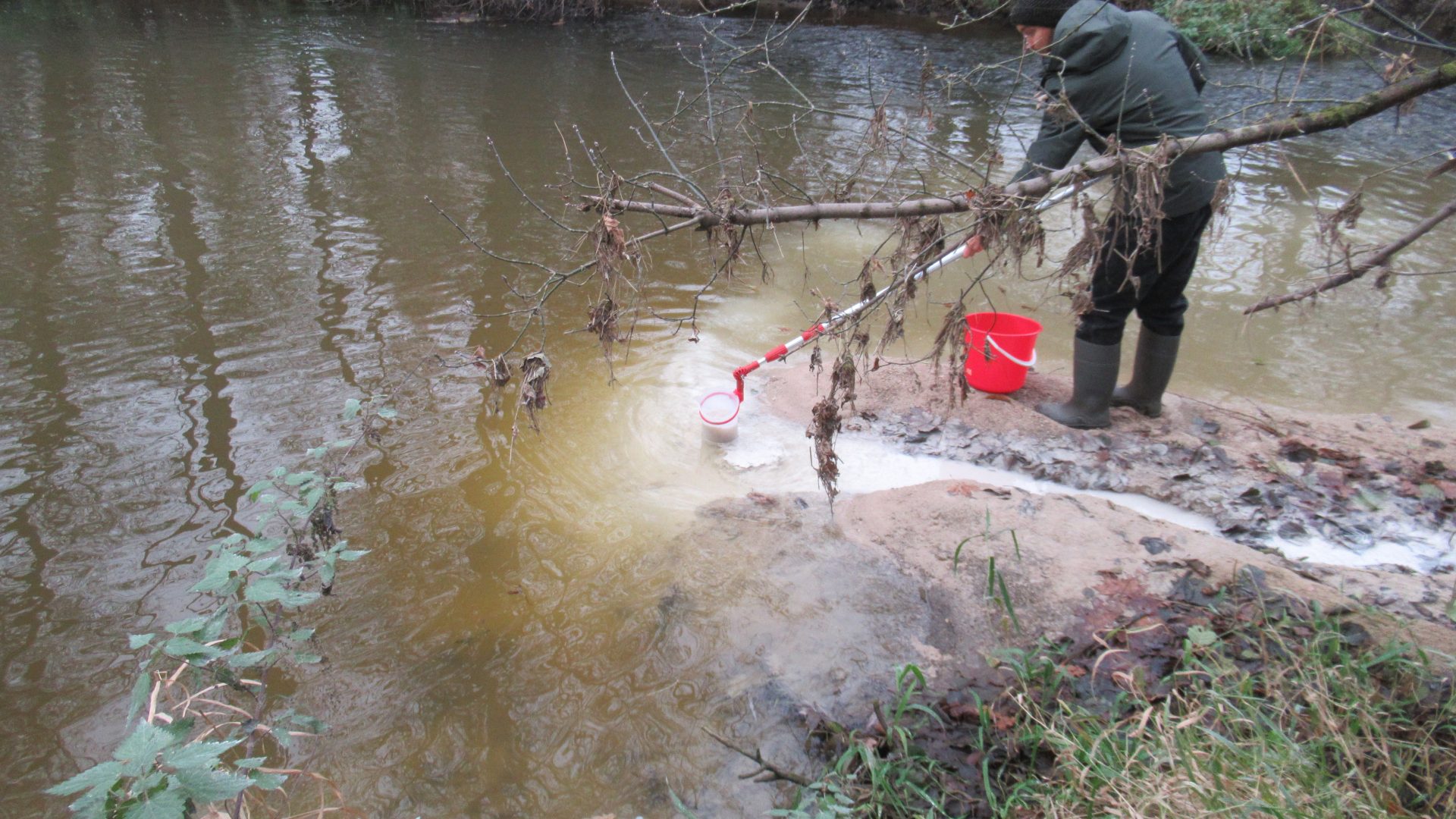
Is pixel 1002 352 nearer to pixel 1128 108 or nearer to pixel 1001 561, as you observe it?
pixel 1128 108

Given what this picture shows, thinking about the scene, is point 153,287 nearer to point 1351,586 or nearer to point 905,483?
point 905,483

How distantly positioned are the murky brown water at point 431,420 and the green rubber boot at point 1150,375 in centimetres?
85

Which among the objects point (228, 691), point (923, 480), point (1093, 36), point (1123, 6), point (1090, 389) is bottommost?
point (228, 691)

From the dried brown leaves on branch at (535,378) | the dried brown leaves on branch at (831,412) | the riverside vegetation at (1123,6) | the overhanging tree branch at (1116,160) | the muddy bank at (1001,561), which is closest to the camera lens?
the overhanging tree branch at (1116,160)

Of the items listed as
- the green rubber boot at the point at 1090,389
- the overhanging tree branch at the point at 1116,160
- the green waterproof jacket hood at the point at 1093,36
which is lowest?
the green rubber boot at the point at 1090,389

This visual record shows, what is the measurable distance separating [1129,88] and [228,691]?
4169 mm

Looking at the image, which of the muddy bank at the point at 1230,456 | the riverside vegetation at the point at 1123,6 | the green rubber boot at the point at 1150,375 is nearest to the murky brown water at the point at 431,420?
the muddy bank at the point at 1230,456

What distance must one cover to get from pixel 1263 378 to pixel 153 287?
22.7 ft

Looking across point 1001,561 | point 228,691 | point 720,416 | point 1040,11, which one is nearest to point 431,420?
point 720,416

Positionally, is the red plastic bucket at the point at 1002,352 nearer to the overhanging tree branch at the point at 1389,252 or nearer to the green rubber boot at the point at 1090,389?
the green rubber boot at the point at 1090,389

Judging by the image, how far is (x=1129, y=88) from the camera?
3662 millimetres

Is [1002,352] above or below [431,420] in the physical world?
above

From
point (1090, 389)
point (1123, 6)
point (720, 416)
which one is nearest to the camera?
point (1090, 389)

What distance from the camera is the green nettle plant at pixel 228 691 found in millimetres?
1879
